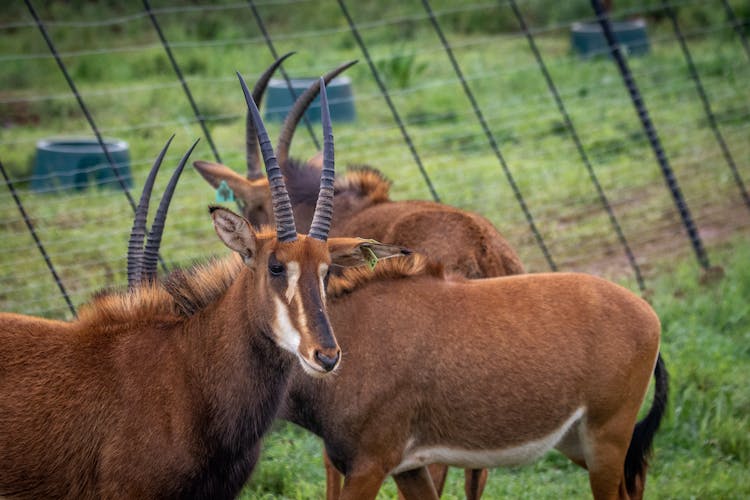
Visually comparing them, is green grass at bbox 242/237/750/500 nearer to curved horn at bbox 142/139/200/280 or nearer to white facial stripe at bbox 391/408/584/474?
white facial stripe at bbox 391/408/584/474

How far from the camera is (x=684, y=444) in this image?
20.7 ft

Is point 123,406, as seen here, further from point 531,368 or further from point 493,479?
point 493,479

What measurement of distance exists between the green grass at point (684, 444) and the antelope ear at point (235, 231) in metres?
1.79

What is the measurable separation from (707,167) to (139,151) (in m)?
6.26

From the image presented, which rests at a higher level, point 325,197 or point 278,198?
point 278,198

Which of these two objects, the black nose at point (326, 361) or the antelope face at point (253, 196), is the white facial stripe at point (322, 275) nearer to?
the black nose at point (326, 361)

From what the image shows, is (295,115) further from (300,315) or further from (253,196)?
(300,315)

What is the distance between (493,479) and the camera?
5.99 meters

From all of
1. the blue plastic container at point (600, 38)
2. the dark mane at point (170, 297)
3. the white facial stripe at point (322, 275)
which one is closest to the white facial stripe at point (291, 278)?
the white facial stripe at point (322, 275)

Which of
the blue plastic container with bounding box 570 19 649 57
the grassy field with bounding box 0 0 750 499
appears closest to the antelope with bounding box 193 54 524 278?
the grassy field with bounding box 0 0 750 499

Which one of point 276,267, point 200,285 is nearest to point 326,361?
point 276,267

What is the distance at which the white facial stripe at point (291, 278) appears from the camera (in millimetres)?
4000

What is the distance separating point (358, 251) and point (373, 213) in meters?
2.07

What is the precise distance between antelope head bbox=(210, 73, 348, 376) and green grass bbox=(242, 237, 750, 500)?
1.75m
